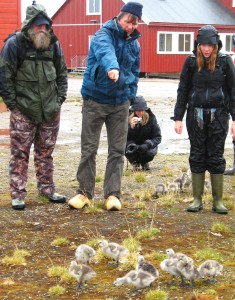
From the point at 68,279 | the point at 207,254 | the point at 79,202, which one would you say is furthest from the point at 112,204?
the point at 68,279

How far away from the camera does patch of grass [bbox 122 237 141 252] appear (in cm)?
640

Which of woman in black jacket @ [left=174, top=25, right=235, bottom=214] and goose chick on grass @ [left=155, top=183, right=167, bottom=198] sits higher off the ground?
woman in black jacket @ [left=174, top=25, right=235, bottom=214]

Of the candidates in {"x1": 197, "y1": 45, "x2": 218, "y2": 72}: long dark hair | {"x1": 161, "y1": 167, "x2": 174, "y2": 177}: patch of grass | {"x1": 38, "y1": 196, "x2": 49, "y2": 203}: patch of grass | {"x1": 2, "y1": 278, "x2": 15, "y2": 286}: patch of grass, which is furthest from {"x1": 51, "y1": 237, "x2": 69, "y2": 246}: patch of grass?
{"x1": 161, "y1": 167, "x2": 174, "y2": 177}: patch of grass

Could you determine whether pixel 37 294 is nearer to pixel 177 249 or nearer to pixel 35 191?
pixel 177 249

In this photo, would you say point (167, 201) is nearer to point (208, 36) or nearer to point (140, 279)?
point (208, 36)

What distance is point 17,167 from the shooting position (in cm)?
838

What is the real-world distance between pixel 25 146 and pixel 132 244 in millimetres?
2390

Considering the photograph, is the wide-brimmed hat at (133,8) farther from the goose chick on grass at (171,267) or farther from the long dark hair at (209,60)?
the goose chick on grass at (171,267)

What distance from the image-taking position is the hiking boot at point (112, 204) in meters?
8.21

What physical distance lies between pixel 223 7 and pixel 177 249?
50.1 m

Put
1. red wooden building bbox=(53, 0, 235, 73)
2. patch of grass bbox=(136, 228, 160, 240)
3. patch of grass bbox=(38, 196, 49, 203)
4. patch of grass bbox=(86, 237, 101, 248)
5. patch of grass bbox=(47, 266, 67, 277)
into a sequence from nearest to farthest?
1. patch of grass bbox=(47, 266, 67, 277)
2. patch of grass bbox=(86, 237, 101, 248)
3. patch of grass bbox=(136, 228, 160, 240)
4. patch of grass bbox=(38, 196, 49, 203)
5. red wooden building bbox=(53, 0, 235, 73)

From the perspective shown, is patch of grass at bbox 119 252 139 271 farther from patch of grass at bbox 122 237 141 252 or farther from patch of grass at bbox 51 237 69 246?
patch of grass at bbox 51 237 69 246

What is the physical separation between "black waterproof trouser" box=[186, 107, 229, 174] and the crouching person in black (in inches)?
123

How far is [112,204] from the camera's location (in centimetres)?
821
